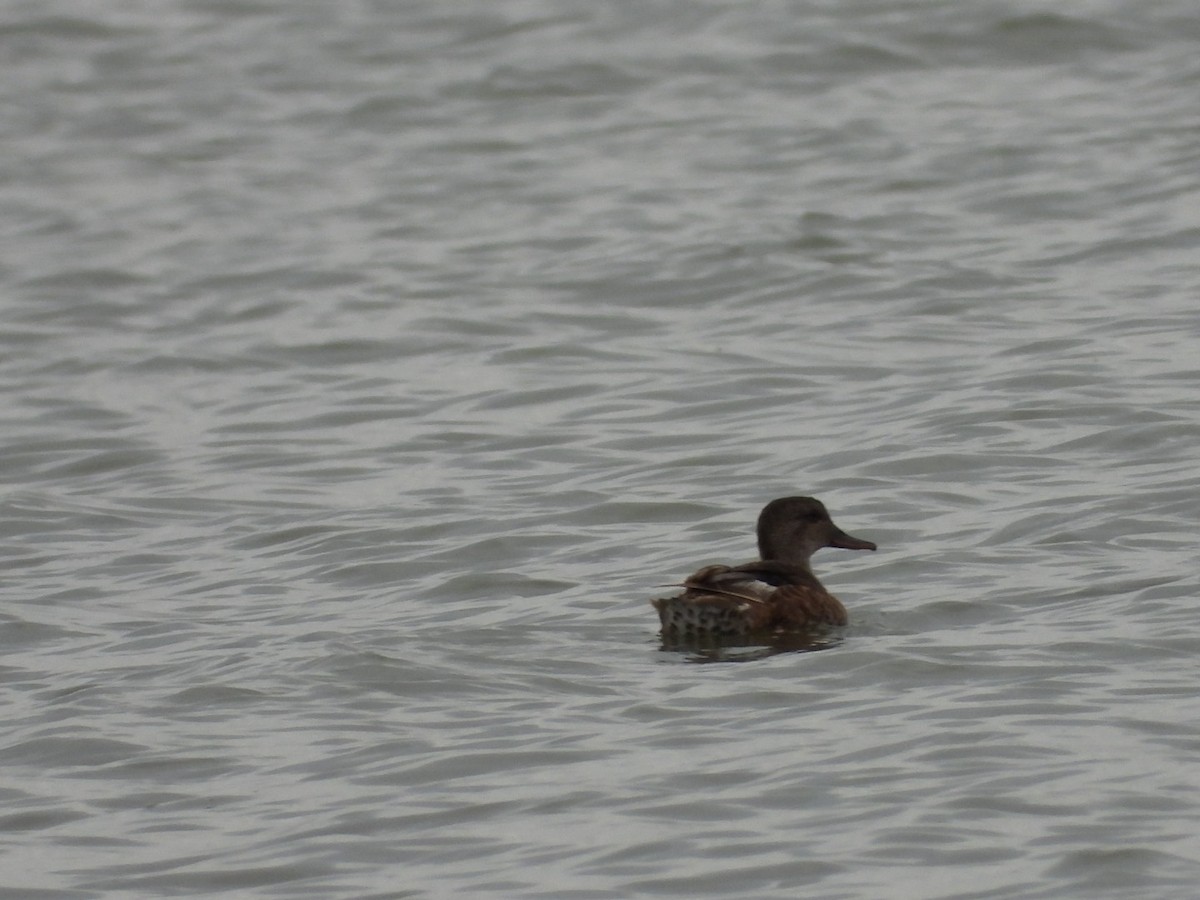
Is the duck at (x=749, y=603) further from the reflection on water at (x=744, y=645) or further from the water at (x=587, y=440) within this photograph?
the water at (x=587, y=440)

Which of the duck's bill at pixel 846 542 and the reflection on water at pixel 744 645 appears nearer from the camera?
the reflection on water at pixel 744 645

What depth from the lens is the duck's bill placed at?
9.39 m

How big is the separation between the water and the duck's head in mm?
280

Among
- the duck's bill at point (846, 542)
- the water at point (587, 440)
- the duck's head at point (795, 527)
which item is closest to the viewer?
the water at point (587, 440)

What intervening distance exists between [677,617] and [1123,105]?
1223 cm

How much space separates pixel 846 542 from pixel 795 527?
229 millimetres

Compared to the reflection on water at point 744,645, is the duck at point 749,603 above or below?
above

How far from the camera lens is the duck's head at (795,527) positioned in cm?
927

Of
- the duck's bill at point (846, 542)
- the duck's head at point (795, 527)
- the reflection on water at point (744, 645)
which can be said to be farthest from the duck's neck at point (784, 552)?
the reflection on water at point (744, 645)

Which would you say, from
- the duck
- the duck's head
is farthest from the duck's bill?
the duck

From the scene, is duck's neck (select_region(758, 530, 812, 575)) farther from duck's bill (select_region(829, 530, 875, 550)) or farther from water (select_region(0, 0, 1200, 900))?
water (select_region(0, 0, 1200, 900))

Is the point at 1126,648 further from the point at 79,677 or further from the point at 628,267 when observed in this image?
the point at 628,267

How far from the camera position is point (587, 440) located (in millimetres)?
12180

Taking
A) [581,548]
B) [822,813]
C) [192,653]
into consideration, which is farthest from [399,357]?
[822,813]
